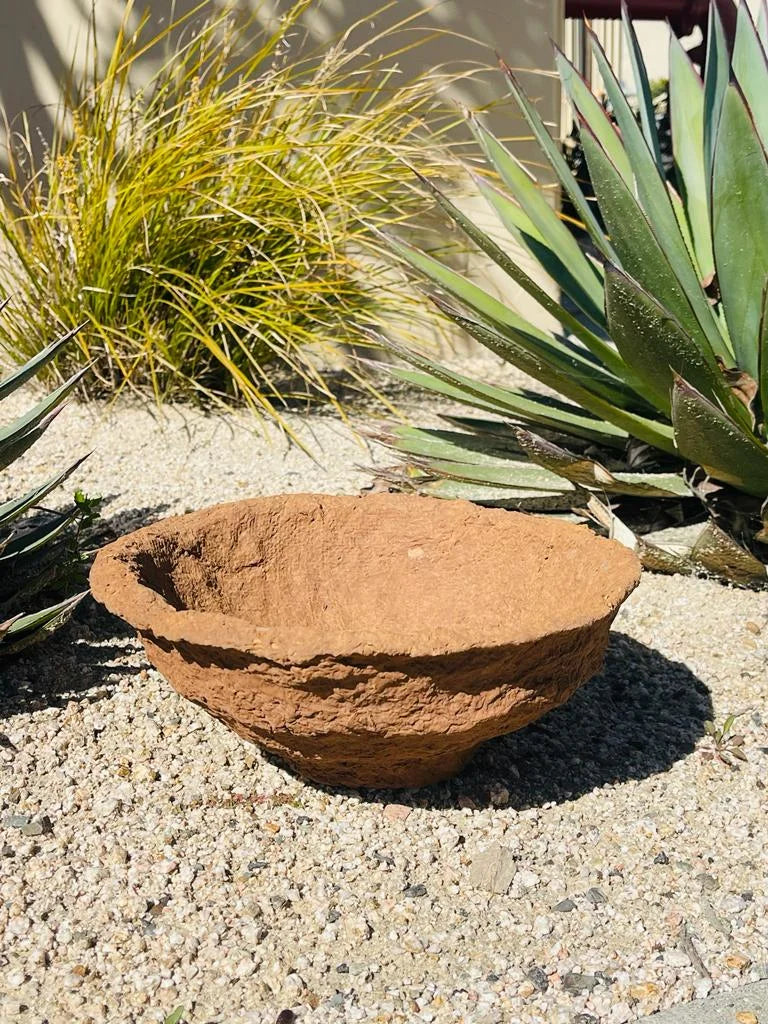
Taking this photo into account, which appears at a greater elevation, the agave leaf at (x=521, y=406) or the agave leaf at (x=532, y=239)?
the agave leaf at (x=532, y=239)

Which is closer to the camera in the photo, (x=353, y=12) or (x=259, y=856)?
(x=259, y=856)

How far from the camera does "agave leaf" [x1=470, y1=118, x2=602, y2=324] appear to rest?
389 centimetres

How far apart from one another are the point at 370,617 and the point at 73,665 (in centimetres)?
78

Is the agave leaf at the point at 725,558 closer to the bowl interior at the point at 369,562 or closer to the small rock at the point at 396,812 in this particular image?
the bowl interior at the point at 369,562

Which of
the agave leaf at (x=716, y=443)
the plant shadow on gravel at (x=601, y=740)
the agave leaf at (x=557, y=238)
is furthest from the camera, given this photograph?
the agave leaf at (x=557, y=238)

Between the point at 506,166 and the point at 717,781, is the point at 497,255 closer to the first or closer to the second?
the point at 506,166

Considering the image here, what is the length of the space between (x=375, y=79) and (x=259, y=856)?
4.40 meters

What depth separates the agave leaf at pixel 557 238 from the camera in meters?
3.89

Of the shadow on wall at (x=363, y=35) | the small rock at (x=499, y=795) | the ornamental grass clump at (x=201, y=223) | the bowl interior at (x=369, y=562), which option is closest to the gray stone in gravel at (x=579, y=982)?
the small rock at (x=499, y=795)

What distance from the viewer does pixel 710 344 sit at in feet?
11.3

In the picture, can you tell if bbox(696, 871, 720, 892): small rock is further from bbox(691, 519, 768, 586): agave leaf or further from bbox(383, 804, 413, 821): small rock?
bbox(691, 519, 768, 586): agave leaf

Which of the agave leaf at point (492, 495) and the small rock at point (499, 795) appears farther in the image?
the agave leaf at point (492, 495)

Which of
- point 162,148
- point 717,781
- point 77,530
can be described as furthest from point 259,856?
point 162,148

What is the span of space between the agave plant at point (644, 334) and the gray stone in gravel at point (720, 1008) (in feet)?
4.85
